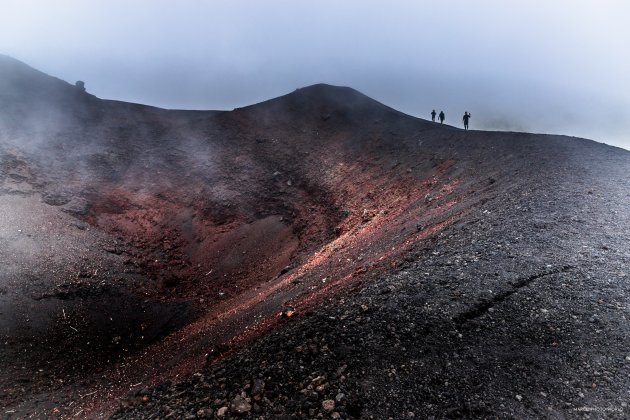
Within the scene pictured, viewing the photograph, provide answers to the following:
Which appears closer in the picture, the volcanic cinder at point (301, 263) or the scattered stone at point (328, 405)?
the scattered stone at point (328, 405)

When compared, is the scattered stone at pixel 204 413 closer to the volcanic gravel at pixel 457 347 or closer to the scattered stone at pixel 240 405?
the volcanic gravel at pixel 457 347

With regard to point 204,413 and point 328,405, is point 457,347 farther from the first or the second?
point 204,413

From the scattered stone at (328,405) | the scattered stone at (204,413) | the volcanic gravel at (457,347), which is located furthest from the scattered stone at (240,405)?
the scattered stone at (328,405)

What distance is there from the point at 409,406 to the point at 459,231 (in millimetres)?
6125

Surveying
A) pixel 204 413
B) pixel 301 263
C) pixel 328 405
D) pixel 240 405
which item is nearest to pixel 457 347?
pixel 328 405

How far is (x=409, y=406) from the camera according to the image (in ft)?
18.2

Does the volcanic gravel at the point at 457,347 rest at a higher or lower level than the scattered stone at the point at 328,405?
higher

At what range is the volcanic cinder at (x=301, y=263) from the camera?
6117 mm

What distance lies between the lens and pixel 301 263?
55.2 feet

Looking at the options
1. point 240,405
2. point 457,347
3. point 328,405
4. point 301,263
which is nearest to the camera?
point 328,405

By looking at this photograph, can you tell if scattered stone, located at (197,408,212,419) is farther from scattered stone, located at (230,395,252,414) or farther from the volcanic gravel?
scattered stone, located at (230,395,252,414)

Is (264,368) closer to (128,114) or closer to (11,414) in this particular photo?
(11,414)

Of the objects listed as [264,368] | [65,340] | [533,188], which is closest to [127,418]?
[264,368]

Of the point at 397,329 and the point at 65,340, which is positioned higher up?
the point at 397,329
